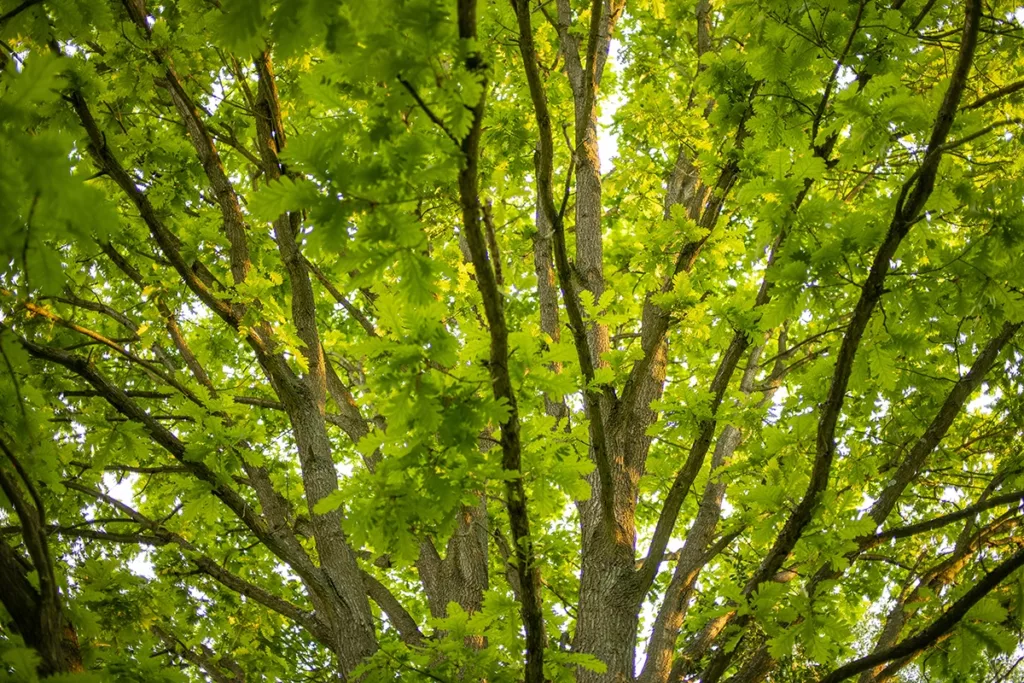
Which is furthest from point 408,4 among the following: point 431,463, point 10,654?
point 10,654

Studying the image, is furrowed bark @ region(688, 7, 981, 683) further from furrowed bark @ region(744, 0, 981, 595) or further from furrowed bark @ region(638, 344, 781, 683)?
furrowed bark @ region(638, 344, 781, 683)

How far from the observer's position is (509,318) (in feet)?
18.9

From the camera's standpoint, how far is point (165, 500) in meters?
7.26

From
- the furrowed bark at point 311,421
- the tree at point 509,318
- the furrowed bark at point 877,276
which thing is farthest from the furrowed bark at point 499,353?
the furrowed bark at point 311,421

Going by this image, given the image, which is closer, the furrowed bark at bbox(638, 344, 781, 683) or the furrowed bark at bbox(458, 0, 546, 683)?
the furrowed bark at bbox(458, 0, 546, 683)

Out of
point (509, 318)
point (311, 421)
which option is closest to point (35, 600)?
point (311, 421)

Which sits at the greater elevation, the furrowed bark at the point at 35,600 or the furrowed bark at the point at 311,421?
the furrowed bark at the point at 311,421

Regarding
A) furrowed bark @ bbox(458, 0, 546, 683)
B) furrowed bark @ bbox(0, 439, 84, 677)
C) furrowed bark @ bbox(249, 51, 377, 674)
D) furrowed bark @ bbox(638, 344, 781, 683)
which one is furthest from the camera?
furrowed bark @ bbox(638, 344, 781, 683)

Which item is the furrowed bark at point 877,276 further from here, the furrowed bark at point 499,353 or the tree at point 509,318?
the furrowed bark at point 499,353

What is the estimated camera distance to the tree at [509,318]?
1896 mm

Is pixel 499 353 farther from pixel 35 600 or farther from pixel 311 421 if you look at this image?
pixel 311 421

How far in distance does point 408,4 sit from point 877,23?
2367 mm

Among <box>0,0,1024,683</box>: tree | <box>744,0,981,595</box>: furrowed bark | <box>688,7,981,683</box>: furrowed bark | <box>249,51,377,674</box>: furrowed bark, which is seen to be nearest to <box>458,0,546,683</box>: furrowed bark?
<box>0,0,1024,683</box>: tree

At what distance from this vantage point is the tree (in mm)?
1896
